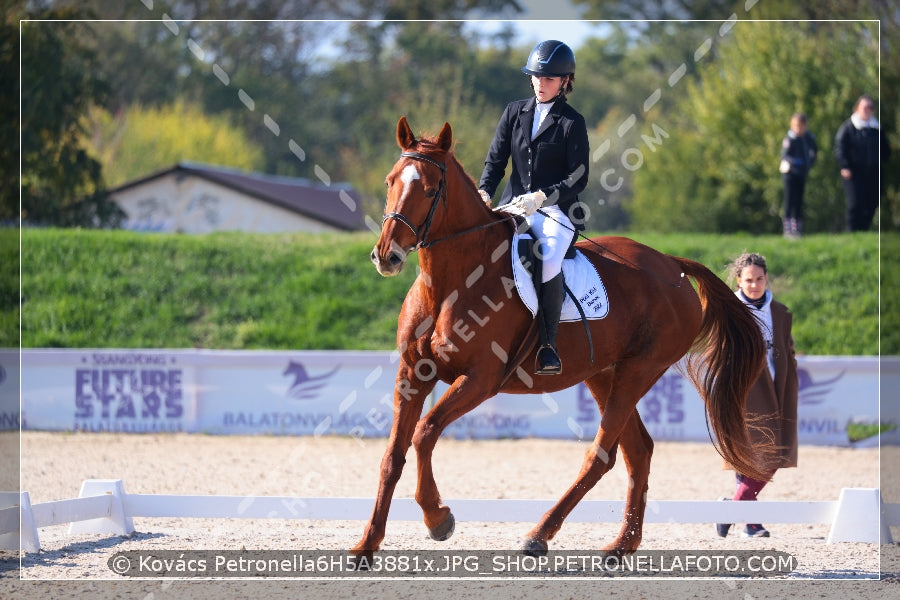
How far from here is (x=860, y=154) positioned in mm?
14312

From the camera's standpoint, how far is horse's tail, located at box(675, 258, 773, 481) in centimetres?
598

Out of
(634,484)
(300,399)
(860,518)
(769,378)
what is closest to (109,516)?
(634,484)

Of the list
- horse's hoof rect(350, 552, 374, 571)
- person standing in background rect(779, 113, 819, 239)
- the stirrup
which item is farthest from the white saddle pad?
person standing in background rect(779, 113, 819, 239)

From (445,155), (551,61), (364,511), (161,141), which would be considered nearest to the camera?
(445,155)

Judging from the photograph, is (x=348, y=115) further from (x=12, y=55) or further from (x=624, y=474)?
(x=624, y=474)

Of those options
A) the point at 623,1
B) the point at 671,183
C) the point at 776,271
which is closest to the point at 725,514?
the point at 776,271

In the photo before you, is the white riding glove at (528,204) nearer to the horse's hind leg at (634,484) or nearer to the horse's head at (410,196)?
the horse's head at (410,196)

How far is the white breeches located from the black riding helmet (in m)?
0.71

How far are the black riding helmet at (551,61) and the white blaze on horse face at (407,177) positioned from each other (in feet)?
3.74

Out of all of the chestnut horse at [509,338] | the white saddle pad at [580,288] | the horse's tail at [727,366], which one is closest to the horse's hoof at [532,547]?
the chestnut horse at [509,338]

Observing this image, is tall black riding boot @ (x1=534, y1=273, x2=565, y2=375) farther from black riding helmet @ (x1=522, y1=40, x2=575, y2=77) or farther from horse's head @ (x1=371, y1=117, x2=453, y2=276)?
black riding helmet @ (x1=522, y1=40, x2=575, y2=77)

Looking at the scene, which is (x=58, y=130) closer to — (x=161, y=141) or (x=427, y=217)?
(x=427, y=217)

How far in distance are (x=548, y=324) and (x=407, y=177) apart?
114 centimetres

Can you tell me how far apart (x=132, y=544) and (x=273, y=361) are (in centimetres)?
522
